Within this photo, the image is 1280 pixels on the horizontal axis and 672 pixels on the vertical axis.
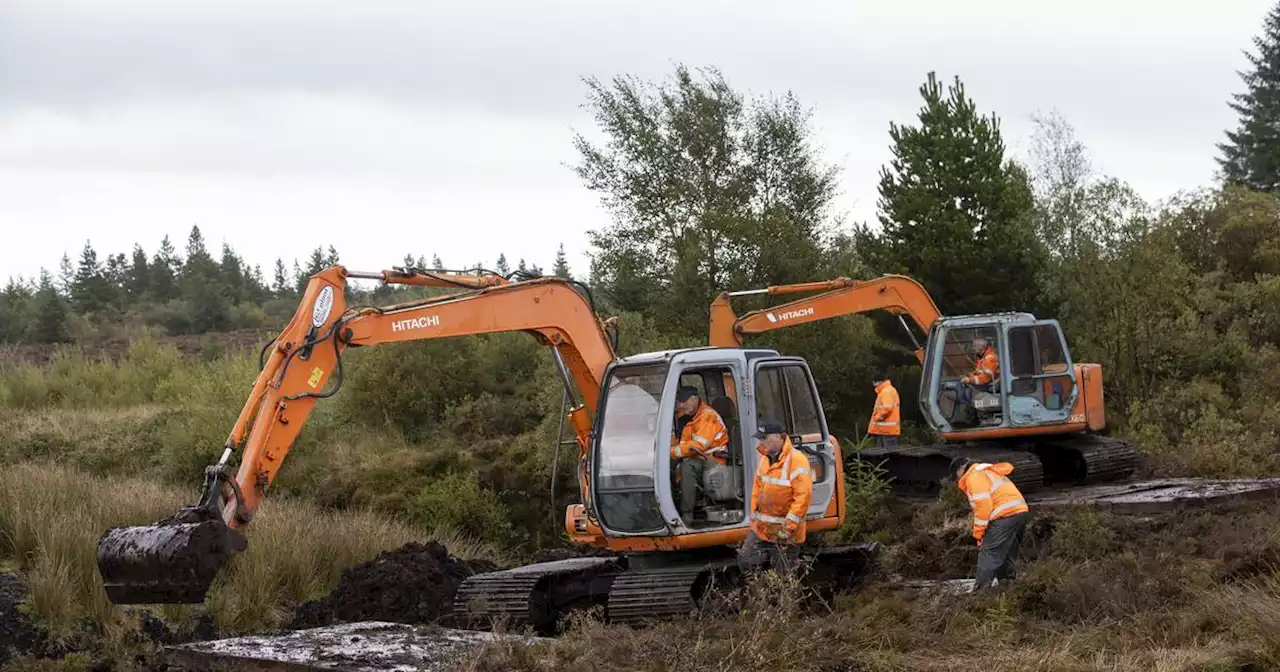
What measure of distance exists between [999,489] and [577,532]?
3.59 meters

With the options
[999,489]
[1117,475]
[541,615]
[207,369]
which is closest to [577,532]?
[541,615]

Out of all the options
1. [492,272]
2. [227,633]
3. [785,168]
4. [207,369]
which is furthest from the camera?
[207,369]

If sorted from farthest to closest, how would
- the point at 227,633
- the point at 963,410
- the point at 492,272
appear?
the point at 963,410, the point at 227,633, the point at 492,272

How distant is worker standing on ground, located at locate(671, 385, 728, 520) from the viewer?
1065 centimetres

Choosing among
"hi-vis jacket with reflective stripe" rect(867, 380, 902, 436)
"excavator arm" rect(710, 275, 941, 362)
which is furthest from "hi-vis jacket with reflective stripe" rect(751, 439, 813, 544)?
"hi-vis jacket with reflective stripe" rect(867, 380, 902, 436)

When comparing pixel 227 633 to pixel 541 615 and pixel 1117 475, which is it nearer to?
pixel 541 615

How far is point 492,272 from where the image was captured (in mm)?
11133

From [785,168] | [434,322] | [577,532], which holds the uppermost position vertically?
[785,168]

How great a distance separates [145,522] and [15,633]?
4.08 m

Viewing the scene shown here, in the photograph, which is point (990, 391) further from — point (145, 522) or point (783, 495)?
point (145, 522)

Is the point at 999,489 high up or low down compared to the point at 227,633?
up

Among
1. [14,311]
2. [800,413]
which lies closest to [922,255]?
[800,413]

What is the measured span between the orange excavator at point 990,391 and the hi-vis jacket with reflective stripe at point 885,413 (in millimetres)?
493

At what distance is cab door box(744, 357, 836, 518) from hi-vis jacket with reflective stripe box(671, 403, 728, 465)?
57cm
